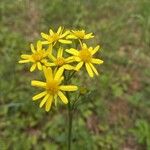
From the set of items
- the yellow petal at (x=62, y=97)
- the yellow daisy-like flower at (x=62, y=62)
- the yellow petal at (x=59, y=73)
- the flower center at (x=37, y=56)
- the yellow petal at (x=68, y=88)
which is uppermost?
the flower center at (x=37, y=56)

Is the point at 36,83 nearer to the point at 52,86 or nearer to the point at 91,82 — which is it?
the point at 52,86

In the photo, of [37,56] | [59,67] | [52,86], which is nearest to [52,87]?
[52,86]

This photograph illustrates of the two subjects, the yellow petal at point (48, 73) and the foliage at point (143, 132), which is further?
the foliage at point (143, 132)

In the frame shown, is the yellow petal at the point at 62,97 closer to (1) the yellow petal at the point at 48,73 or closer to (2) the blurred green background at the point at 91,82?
(1) the yellow petal at the point at 48,73

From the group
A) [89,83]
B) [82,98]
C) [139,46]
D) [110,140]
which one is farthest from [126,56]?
[82,98]

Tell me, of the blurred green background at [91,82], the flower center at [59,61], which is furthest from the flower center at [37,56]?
the blurred green background at [91,82]
